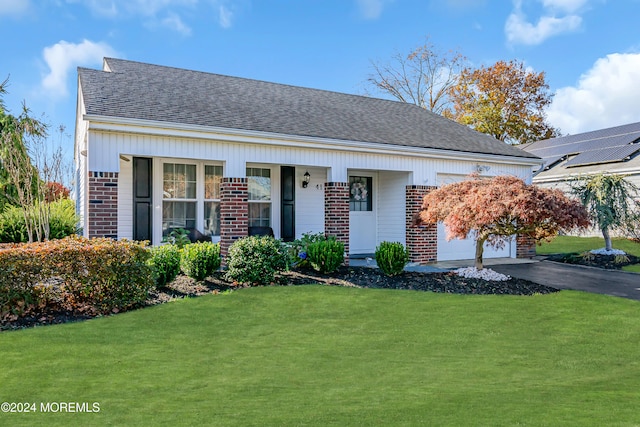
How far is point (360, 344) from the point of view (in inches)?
228

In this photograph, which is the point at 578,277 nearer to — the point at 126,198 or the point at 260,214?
the point at 260,214

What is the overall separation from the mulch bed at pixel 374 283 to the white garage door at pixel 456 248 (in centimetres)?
315

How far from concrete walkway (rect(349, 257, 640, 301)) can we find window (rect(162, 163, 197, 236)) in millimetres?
4169

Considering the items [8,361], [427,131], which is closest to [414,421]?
[8,361]

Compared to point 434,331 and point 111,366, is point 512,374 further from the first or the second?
point 111,366

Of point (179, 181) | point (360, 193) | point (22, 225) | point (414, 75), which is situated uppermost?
point (414, 75)

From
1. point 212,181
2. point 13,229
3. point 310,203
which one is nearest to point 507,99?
point 310,203

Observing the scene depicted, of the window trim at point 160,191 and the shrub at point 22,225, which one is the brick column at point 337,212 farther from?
the shrub at point 22,225

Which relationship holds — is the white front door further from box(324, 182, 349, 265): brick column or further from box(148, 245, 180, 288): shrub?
box(148, 245, 180, 288): shrub

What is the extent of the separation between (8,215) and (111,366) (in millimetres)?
10511

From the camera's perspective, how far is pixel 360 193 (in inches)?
544

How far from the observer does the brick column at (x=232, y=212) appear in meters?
10.0

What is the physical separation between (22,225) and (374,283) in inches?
384

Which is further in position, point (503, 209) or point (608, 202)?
point (608, 202)
